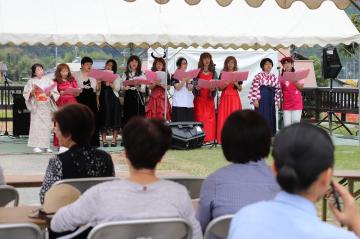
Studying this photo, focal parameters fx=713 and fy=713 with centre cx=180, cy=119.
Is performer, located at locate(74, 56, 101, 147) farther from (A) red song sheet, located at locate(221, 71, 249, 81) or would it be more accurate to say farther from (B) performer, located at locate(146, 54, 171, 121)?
(A) red song sheet, located at locate(221, 71, 249, 81)

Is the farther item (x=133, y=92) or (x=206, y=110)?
(x=206, y=110)

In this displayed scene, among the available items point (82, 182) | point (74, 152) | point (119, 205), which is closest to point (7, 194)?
point (74, 152)

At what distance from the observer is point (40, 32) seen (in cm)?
1101

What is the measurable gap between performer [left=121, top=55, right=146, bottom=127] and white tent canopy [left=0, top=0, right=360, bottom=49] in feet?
2.84

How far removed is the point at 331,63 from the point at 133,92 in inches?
183

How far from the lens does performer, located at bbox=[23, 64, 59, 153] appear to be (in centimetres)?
1149

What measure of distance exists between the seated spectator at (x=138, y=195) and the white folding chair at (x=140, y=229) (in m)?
0.05

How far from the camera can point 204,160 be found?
10734mm

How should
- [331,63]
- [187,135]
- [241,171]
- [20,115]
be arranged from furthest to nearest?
[331,63] < [20,115] < [187,135] < [241,171]

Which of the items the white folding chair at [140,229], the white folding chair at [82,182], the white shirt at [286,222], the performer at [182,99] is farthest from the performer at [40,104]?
the white shirt at [286,222]

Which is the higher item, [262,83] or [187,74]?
[187,74]

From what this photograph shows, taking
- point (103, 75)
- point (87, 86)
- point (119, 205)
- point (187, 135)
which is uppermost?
point (103, 75)

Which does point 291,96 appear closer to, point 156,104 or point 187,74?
point 187,74

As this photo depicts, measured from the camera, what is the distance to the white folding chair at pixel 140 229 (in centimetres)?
252
